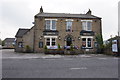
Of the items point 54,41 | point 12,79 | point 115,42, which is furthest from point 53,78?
point 54,41

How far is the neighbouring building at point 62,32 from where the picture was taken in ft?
81.1

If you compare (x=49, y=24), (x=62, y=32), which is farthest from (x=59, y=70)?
(x=49, y=24)

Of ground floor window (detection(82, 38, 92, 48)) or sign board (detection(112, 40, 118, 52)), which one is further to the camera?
ground floor window (detection(82, 38, 92, 48))

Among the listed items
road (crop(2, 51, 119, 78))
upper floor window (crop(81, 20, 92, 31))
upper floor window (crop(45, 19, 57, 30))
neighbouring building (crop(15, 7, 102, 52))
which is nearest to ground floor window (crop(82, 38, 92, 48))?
neighbouring building (crop(15, 7, 102, 52))

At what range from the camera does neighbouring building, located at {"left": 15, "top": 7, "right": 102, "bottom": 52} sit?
2473cm

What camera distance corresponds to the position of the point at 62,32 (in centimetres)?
2514

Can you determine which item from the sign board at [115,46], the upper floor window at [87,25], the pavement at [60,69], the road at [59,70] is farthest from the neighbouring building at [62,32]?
the road at [59,70]

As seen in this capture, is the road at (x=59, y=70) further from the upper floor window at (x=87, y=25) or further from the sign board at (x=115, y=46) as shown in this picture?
the upper floor window at (x=87, y=25)

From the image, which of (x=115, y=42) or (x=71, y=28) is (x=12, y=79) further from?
(x=71, y=28)

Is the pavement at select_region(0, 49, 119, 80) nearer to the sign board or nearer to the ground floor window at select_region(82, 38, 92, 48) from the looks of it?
the sign board

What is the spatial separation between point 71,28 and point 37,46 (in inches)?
306

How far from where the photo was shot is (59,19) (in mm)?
25438

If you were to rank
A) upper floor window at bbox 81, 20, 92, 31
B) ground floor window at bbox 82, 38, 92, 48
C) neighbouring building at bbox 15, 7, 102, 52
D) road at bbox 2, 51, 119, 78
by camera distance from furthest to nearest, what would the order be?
upper floor window at bbox 81, 20, 92, 31
ground floor window at bbox 82, 38, 92, 48
neighbouring building at bbox 15, 7, 102, 52
road at bbox 2, 51, 119, 78

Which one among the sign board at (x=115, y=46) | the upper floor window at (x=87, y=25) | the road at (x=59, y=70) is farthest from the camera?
the upper floor window at (x=87, y=25)
